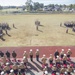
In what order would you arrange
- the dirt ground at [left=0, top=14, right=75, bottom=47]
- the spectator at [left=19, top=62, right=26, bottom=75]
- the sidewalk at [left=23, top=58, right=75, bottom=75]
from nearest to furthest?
the spectator at [left=19, top=62, right=26, bottom=75] < the sidewalk at [left=23, top=58, right=75, bottom=75] < the dirt ground at [left=0, top=14, right=75, bottom=47]

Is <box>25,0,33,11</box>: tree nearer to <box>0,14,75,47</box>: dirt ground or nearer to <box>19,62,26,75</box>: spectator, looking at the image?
<box>0,14,75,47</box>: dirt ground

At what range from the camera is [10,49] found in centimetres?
2522

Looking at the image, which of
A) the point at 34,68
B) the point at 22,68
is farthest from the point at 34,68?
the point at 22,68

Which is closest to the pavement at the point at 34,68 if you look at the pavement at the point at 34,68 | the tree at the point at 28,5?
the pavement at the point at 34,68

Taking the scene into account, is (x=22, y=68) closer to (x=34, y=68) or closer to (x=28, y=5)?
(x=34, y=68)

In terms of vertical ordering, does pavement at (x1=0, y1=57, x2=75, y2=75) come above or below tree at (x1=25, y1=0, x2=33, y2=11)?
below

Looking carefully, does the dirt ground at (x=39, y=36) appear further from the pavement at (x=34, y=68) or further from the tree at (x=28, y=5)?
the tree at (x=28, y=5)

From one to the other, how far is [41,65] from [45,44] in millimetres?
8509

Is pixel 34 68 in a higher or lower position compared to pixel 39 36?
lower

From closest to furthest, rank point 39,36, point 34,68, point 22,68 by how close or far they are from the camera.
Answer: point 22,68, point 34,68, point 39,36

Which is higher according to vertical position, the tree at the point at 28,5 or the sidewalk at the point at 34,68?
the tree at the point at 28,5

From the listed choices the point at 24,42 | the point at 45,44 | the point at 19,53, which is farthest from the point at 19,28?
the point at 19,53

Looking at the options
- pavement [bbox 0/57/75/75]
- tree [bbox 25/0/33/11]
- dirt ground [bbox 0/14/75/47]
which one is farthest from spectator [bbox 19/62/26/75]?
tree [bbox 25/0/33/11]

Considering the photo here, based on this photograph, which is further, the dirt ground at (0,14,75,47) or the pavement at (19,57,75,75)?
the dirt ground at (0,14,75,47)
